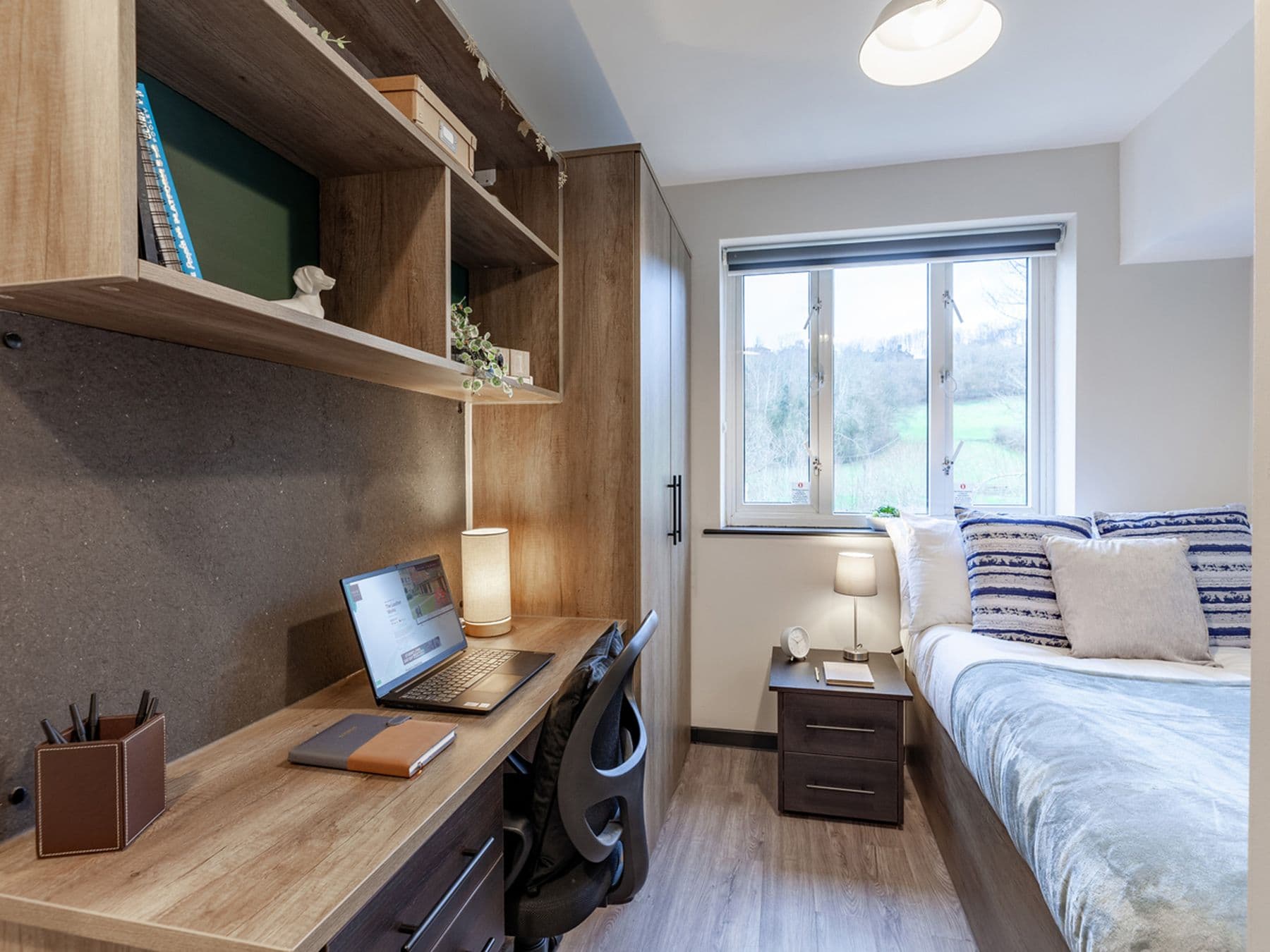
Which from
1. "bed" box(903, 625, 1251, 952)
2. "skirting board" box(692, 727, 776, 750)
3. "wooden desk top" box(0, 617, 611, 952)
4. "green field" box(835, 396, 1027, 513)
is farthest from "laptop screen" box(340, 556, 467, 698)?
"green field" box(835, 396, 1027, 513)

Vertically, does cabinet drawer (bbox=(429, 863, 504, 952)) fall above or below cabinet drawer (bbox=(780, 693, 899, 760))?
above

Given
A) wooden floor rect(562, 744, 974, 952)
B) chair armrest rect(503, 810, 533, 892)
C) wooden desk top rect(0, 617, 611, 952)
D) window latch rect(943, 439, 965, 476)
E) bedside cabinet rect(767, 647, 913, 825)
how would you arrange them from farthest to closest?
1. window latch rect(943, 439, 965, 476)
2. bedside cabinet rect(767, 647, 913, 825)
3. wooden floor rect(562, 744, 974, 952)
4. chair armrest rect(503, 810, 533, 892)
5. wooden desk top rect(0, 617, 611, 952)

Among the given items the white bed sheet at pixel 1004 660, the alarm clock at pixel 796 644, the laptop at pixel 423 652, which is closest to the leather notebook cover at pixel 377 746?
the laptop at pixel 423 652

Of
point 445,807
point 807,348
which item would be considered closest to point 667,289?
point 807,348

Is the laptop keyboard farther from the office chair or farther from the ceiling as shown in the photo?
the ceiling

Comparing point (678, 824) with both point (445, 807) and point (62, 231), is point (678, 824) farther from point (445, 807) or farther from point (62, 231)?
point (62, 231)

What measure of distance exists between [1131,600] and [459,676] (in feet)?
6.81

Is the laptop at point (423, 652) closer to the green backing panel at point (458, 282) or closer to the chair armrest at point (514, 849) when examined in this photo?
the chair armrest at point (514, 849)

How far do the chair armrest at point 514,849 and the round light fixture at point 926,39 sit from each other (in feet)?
6.45

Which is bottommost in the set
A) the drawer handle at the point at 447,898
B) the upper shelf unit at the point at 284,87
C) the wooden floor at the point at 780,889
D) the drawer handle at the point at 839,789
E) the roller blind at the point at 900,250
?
the wooden floor at the point at 780,889

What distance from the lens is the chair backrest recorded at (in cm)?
110

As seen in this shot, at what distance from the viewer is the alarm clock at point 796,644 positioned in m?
2.62

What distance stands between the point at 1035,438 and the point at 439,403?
2.59 m

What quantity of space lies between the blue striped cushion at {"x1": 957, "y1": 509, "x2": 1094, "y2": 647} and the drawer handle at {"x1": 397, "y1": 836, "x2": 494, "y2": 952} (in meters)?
1.86
